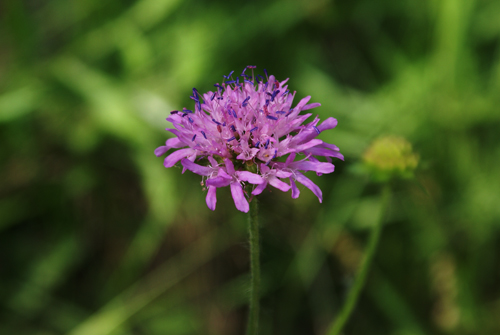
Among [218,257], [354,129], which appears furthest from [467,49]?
[218,257]

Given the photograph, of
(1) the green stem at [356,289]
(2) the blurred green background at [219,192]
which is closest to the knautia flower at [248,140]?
(1) the green stem at [356,289]

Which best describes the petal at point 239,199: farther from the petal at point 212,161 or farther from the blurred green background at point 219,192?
the blurred green background at point 219,192

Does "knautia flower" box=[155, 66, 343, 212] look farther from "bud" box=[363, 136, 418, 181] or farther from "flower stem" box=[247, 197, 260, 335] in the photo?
"bud" box=[363, 136, 418, 181]

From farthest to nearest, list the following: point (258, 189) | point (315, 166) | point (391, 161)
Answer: point (391, 161)
point (315, 166)
point (258, 189)

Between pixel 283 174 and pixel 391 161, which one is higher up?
pixel 391 161

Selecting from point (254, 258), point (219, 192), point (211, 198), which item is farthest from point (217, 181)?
point (219, 192)

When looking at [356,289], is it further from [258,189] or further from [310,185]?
[258,189]

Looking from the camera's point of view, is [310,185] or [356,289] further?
[356,289]
